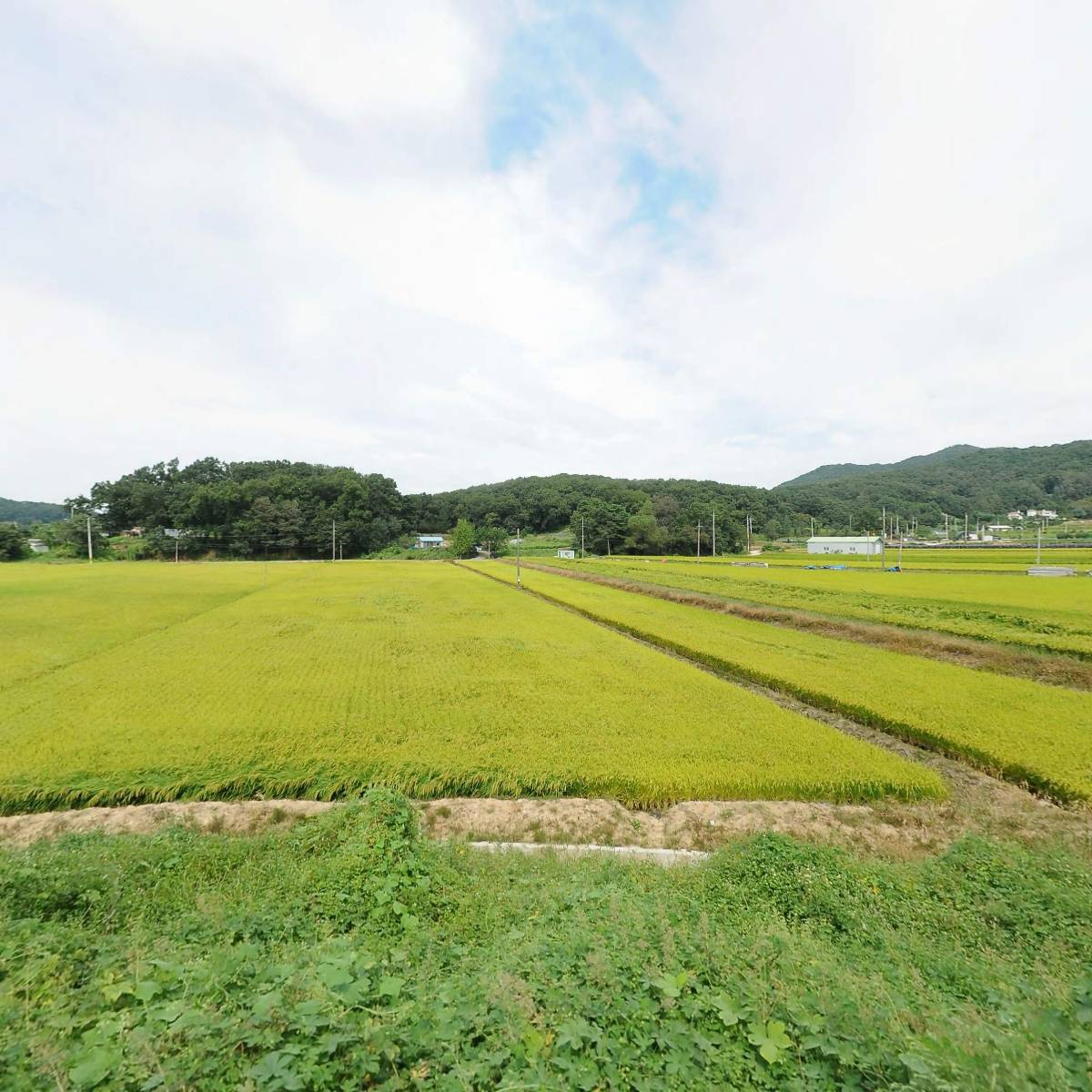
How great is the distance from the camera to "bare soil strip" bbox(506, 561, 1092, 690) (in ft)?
52.5

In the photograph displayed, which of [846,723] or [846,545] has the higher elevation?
[846,545]

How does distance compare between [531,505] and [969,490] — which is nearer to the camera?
[531,505]

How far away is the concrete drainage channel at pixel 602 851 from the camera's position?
721 cm

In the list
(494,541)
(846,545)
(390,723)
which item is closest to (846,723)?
(390,723)

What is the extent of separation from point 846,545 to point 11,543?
14264cm

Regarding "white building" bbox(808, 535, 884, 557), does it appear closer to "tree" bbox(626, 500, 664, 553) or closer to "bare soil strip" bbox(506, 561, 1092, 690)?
"tree" bbox(626, 500, 664, 553)

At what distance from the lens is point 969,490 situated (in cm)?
15375

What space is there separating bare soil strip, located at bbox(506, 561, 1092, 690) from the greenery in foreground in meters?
13.1

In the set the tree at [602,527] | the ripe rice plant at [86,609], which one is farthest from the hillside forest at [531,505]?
the ripe rice plant at [86,609]

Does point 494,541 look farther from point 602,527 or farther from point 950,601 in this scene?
point 950,601

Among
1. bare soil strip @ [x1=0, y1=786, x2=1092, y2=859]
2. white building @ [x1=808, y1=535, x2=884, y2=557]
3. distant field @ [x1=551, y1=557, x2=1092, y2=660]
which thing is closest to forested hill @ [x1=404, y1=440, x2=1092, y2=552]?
white building @ [x1=808, y1=535, x2=884, y2=557]

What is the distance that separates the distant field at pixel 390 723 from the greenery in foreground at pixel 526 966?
231 cm

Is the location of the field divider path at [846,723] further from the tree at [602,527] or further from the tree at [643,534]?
the tree at [602,527]

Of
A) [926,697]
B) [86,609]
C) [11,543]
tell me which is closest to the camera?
[926,697]
